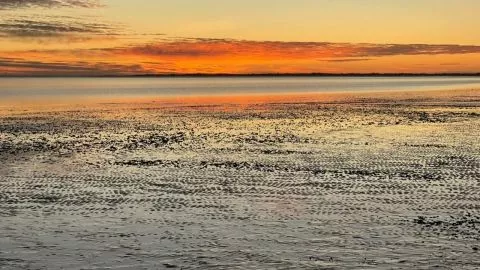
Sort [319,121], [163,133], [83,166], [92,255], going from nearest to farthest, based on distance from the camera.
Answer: [92,255]
[83,166]
[163,133]
[319,121]

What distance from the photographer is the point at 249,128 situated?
40.3 meters

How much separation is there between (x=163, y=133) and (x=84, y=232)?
75.6 feet

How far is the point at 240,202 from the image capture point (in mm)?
17266

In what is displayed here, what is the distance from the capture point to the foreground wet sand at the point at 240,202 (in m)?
12.4

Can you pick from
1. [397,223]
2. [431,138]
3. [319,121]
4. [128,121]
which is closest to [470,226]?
[397,223]

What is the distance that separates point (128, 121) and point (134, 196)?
29142 mm

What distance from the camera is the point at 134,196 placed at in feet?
59.5

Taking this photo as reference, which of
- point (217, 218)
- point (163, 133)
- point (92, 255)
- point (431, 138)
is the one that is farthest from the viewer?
point (163, 133)

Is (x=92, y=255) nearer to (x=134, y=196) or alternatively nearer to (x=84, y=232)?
(x=84, y=232)

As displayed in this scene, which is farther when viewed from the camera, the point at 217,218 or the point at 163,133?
the point at 163,133

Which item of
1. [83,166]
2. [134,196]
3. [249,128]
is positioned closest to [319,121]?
[249,128]

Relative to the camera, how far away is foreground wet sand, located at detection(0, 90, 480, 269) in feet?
40.5

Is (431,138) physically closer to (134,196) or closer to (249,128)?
(249,128)

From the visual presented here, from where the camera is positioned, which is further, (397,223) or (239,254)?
(397,223)
